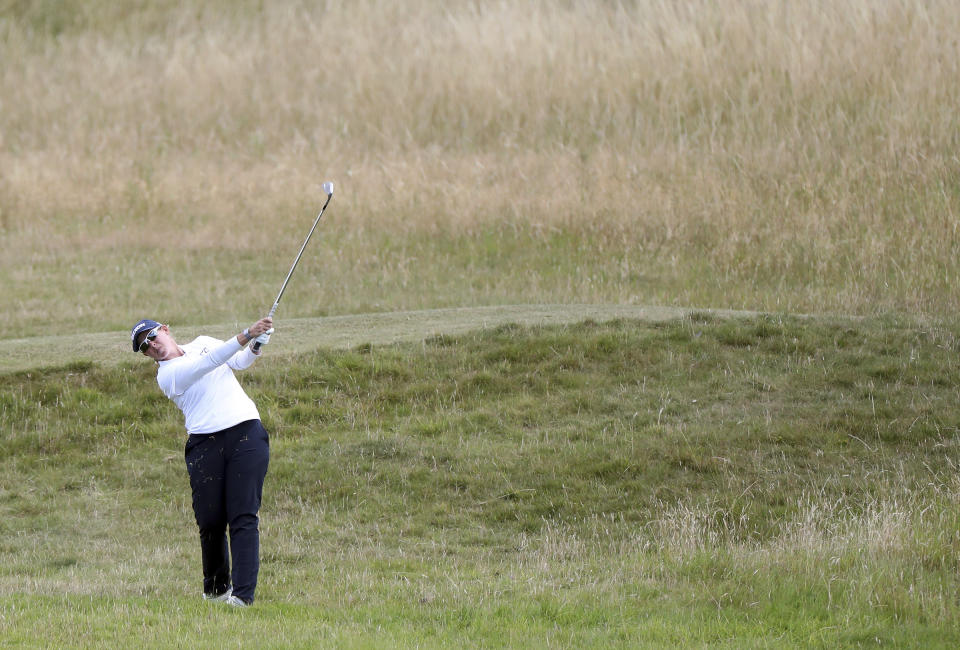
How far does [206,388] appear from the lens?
29.8 ft

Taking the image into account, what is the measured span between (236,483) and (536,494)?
5.88 meters

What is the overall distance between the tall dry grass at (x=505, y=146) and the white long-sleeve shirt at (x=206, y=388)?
51.9ft

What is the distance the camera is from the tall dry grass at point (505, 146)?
1083 inches

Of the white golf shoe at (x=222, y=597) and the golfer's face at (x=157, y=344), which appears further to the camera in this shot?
the white golf shoe at (x=222, y=597)

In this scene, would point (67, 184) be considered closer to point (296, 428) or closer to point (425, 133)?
point (425, 133)

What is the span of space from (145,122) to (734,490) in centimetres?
3460

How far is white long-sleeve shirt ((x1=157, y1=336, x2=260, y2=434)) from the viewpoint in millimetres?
8898

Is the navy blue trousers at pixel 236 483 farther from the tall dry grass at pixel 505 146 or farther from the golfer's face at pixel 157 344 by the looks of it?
the tall dry grass at pixel 505 146

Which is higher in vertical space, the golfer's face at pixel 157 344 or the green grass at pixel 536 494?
the golfer's face at pixel 157 344

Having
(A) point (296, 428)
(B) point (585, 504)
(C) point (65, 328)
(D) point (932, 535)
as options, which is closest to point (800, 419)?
(B) point (585, 504)

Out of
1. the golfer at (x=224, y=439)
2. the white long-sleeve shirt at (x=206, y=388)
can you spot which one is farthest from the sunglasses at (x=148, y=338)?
the white long-sleeve shirt at (x=206, y=388)

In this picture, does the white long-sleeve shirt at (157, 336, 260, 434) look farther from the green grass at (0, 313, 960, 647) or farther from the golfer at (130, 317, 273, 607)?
the green grass at (0, 313, 960, 647)

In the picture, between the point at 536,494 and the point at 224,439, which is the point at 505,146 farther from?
the point at 224,439

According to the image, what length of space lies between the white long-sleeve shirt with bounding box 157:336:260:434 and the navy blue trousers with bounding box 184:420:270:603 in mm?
85
